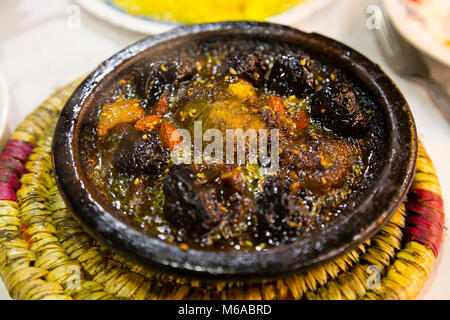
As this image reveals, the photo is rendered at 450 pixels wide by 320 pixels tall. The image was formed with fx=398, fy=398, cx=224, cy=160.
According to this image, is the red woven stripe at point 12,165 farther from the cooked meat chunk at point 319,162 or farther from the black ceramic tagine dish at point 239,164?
the cooked meat chunk at point 319,162

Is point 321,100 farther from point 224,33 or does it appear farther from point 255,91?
point 224,33

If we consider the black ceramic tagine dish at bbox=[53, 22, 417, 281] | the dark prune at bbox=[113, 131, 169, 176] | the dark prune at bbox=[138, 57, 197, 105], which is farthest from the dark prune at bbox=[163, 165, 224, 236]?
the dark prune at bbox=[138, 57, 197, 105]

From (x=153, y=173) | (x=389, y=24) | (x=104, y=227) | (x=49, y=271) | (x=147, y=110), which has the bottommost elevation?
(x=49, y=271)

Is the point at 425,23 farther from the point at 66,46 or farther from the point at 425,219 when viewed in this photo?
the point at 66,46

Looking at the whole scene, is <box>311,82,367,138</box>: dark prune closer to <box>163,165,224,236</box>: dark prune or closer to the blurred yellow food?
<box>163,165,224,236</box>: dark prune

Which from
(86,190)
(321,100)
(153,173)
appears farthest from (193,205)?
(321,100)

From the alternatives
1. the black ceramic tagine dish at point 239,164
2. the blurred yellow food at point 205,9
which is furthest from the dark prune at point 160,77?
the blurred yellow food at point 205,9

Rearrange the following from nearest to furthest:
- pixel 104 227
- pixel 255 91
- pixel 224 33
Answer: pixel 104 227
pixel 255 91
pixel 224 33
